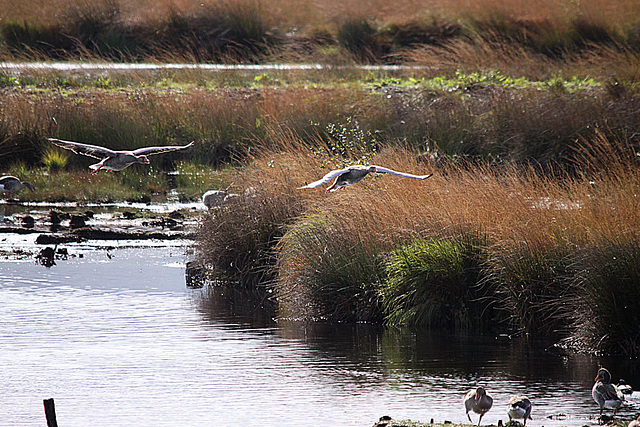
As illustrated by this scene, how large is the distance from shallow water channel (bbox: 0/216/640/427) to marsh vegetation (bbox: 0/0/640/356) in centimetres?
59

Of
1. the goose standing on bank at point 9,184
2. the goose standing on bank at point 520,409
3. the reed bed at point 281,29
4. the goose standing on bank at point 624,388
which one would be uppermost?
the reed bed at point 281,29

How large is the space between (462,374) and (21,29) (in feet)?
86.5

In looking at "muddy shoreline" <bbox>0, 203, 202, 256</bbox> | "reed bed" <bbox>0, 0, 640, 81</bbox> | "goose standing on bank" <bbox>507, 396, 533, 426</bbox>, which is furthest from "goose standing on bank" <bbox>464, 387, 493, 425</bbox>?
"reed bed" <bbox>0, 0, 640, 81</bbox>

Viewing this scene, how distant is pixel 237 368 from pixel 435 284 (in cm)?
255

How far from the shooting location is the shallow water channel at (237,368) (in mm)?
8695

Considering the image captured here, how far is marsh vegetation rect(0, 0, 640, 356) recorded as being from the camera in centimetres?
1129

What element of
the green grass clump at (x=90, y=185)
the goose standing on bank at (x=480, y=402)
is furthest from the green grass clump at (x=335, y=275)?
the green grass clump at (x=90, y=185)

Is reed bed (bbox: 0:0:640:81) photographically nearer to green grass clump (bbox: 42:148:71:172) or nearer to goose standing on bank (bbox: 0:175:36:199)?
green grass clump (bbox: 42:148:71:172)

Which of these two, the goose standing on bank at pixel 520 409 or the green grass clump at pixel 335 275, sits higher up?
the green grass clump at pixel 335 275

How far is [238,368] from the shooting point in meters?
10.1

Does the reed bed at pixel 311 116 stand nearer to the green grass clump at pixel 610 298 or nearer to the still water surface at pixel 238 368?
the still water surface at pixel 238 368

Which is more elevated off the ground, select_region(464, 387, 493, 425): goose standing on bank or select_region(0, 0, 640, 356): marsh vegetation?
select_region(0, 0, 640, 356): marsh vegetation

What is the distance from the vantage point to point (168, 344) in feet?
36.3

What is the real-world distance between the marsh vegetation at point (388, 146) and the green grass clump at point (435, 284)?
0.9 inches
